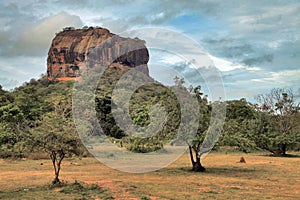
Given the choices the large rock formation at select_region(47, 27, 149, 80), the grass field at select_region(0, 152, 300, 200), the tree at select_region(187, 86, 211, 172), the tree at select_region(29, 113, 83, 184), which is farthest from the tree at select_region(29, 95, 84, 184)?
the large rock formation at select_region(47, 27, 149, 80)

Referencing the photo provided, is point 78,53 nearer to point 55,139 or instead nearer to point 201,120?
point 201,120

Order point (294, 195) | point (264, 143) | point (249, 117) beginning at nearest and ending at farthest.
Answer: point (294, 195), point (264, 143), point (249, 117)

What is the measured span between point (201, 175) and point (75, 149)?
878cm

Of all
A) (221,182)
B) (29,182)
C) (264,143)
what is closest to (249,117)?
(264,143)

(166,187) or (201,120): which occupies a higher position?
(201,120)

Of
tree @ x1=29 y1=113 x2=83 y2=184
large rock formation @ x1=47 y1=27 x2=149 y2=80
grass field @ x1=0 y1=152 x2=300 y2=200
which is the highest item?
large rock formation @ x1=47 y1=27 x2=149 y2=80

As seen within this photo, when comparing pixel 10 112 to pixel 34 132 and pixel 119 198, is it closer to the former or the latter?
pixel 34 132

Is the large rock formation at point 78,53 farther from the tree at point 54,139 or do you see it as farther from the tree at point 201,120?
the tree at point 54,139

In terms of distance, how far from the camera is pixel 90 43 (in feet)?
410

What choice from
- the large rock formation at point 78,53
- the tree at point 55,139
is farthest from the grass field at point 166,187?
the large rock formation at point 78,53

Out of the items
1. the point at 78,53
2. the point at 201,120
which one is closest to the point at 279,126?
the point at 201,120

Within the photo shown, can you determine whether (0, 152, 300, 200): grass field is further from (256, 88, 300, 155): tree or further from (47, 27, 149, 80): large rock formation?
(47, 27, 149, 80): large rock formation

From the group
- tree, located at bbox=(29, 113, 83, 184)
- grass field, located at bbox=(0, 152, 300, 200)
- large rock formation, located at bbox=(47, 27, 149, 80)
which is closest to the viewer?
grass field, located at bbox=(0, 152, 300, 200)

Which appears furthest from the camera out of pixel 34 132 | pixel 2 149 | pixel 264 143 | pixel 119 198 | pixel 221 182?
pixel 264 143
